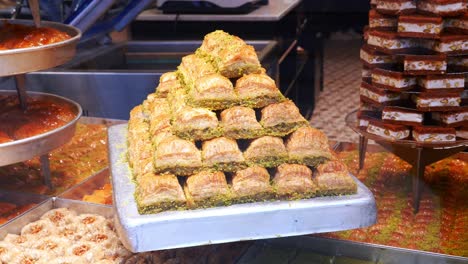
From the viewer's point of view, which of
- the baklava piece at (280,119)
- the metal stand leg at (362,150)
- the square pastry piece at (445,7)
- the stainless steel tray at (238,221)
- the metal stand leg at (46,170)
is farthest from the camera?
the metal stand leg at (362,150)

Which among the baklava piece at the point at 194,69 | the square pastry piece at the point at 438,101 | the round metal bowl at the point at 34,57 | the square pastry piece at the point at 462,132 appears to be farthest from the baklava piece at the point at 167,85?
the square pastry piece at the point at 462,132

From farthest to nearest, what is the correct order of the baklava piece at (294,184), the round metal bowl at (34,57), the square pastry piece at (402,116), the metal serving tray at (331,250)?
the square pastry piece at (402,116), the metal serving tray at (331,250), the round metal bowl at (34,57), the baklava piece at (294,184)

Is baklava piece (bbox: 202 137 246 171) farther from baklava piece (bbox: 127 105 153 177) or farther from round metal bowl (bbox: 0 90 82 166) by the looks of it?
round metal bowl (bbox: 0 90 82 166)

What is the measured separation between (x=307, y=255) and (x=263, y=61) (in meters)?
1.50

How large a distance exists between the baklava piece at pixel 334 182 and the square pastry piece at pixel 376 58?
78cm

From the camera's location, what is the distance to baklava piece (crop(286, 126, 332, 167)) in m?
1.66

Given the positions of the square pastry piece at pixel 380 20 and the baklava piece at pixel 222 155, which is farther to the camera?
the square pastry piece at pixel 380 20

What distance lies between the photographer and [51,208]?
2359 millimetres

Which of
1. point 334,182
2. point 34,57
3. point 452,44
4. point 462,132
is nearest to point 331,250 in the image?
point 334,182

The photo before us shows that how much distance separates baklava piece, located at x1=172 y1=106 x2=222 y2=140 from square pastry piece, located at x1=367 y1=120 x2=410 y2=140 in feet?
2.87

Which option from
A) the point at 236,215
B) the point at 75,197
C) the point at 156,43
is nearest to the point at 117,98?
the point at 156,43

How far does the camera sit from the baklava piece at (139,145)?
170cm

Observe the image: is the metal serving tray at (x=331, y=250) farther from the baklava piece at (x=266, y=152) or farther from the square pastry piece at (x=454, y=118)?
the square pastry piece at (x=454, y=118)

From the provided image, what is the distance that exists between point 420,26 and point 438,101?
0.28m
